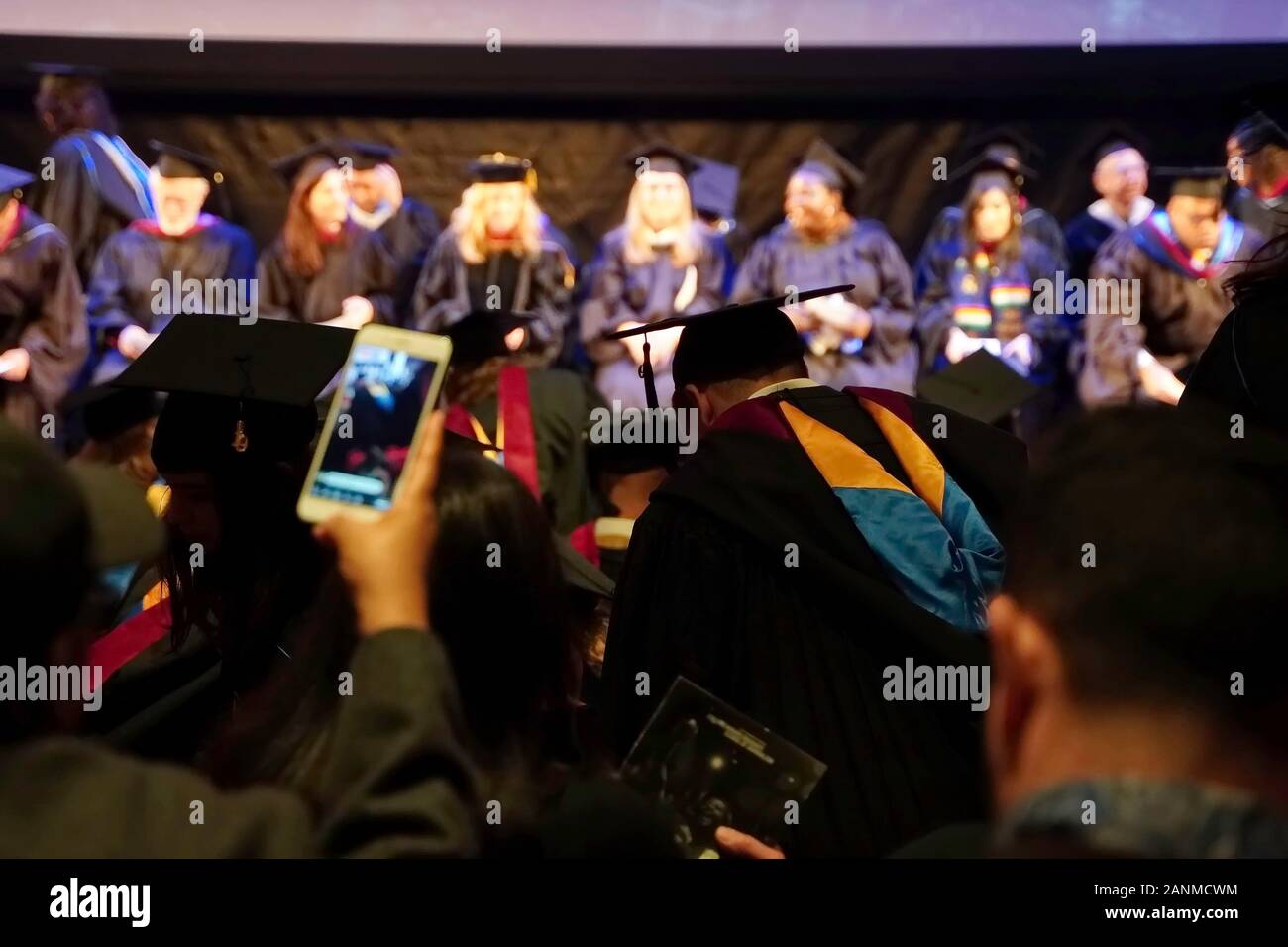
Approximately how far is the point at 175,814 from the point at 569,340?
8513 mm

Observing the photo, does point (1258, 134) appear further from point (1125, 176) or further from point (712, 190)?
point (1125, 176)

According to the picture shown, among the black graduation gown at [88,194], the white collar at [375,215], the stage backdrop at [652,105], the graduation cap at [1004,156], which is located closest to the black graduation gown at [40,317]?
the black graduation gown at [88,194]

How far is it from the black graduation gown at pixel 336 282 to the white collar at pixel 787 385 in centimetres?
654

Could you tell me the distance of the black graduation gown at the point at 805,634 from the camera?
2.84 meters

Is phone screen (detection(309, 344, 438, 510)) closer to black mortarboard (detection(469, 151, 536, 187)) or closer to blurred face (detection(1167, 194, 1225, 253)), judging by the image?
black mortarboard (detection(469, 151, 536, 187))

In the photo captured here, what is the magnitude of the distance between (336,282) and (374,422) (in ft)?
27.6

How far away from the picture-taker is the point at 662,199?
9.76m

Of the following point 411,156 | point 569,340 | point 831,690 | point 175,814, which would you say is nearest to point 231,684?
point 831,690

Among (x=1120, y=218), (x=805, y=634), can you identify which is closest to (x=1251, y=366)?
(x=805, y=634)

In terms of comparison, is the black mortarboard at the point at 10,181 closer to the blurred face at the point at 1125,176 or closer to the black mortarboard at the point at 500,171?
the black mortarboard at the point at 500,171

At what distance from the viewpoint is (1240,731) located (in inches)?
44.4
